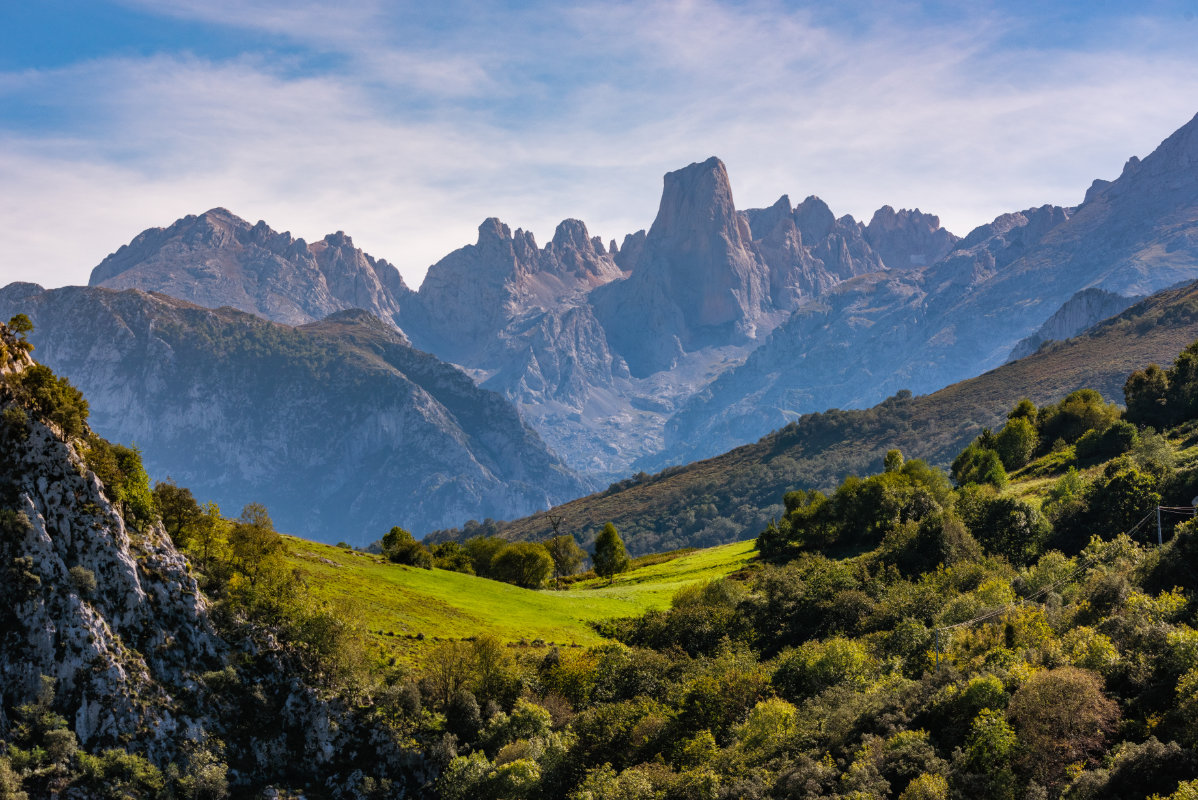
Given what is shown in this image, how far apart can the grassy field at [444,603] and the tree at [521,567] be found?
22.3ft

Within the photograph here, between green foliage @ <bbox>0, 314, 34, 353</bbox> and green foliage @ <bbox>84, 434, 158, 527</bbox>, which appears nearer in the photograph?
green foliage @ <bbox>0, 314, 34, 353</bbox>

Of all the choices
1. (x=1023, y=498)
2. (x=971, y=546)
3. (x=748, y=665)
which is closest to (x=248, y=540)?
(x=748, y=665)

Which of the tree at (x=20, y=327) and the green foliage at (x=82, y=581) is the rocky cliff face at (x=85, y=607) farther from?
the tree at (x=20, y=327)

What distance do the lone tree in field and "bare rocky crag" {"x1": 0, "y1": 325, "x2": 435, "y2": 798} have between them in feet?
210

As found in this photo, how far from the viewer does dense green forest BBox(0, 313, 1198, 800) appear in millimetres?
38844

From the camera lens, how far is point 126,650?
4931 cm

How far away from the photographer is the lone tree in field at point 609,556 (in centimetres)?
11775

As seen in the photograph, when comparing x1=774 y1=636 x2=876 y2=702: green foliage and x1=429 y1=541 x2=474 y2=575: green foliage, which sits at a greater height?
x1=429 y1=541 x2=474 y2=575: green foliage

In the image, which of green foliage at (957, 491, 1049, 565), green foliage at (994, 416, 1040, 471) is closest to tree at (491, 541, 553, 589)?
green foliage at (957, 491, 1049, 565)

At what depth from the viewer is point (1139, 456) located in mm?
88688

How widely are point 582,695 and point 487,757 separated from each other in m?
8.47

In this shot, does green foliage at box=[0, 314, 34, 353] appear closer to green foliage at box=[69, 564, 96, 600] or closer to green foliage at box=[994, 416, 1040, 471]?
green foliage at box=[69, 564, 96, 600]

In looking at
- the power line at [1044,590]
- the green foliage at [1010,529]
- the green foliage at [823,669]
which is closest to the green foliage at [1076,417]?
the green foliage at [1010,529]

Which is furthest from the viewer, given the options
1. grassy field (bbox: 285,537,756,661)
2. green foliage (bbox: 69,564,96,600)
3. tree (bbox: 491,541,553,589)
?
tree (bbox: 491,541,553,589)
